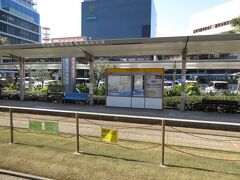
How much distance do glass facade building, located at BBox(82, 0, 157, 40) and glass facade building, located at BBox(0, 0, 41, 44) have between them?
76.9 ft

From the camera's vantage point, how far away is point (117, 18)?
126875mm

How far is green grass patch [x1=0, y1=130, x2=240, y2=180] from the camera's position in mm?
6285

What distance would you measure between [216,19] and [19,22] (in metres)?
75.0

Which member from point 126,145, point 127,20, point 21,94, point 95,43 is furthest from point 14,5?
point 126,145

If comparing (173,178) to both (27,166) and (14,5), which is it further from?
(14,5)

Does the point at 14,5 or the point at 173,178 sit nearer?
the point at 173,178

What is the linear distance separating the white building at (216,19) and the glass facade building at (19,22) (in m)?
66.2

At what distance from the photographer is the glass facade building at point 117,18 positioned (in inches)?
4823

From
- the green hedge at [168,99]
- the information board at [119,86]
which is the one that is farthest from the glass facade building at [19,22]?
the information board at [119,86]

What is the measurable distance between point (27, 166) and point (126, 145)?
3104 millimetres

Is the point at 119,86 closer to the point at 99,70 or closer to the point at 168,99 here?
the point at 168,99

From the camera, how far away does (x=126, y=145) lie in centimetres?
867

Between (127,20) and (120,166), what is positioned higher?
(127,20)

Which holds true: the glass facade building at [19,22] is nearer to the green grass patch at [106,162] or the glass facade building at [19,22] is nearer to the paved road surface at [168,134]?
the paved road surface at [168,134]
